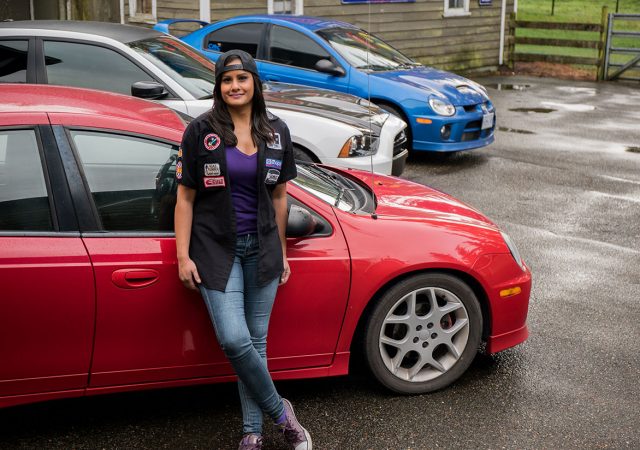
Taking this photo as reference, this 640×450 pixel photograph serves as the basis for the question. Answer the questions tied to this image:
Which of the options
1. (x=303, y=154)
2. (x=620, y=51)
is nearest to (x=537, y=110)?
(x=620, y=51)

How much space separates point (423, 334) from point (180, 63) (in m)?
4.14

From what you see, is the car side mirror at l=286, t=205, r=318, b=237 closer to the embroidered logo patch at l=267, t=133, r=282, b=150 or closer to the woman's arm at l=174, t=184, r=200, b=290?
the embroidered logo patch at l=267, t=133, r=282, b=150

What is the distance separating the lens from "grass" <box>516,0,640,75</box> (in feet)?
96.6

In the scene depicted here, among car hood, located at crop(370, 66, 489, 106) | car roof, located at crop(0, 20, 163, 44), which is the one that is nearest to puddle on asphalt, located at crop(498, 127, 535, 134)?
car hood, located at crop(370, 66, 489, 106)

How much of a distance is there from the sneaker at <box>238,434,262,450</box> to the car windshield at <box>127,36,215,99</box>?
4.00 m

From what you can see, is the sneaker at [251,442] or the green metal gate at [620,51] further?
the green metal gate at [620,51]

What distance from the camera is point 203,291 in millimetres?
3674

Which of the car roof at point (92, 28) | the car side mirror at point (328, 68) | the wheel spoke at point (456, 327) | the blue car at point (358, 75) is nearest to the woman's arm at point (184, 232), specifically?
the wheel spoke at point (456, 327)

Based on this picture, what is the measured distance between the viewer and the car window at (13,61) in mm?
7094

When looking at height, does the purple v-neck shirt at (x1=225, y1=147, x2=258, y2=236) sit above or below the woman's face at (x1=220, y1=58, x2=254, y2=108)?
below

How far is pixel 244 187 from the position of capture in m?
3.64

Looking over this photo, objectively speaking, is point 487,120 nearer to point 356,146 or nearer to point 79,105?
point 356,146

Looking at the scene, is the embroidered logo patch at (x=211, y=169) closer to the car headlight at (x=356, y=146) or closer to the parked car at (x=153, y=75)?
the parked car at (x=153, y=75)

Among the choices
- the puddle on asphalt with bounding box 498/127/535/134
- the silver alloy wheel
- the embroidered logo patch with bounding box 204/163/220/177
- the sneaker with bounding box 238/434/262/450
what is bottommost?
the puddle on asphalt with bounding box 498/127/535/134
